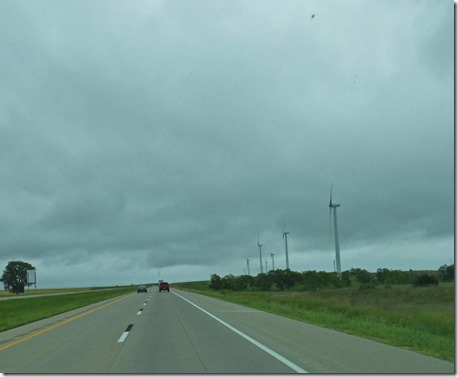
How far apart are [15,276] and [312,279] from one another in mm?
100237

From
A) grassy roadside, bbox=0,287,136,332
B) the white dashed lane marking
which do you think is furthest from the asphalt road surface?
grassy roadside, bbox=0,287,136,332

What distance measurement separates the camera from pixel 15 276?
587 feet

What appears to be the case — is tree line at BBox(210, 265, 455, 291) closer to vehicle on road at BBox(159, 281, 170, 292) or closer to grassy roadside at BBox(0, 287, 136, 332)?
vehicle on road at BBox(159, 281, 170, 292)

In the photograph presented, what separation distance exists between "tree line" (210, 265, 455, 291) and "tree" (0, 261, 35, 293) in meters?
61.8

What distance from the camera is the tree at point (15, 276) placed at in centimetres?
17575

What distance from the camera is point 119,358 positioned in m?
12.6

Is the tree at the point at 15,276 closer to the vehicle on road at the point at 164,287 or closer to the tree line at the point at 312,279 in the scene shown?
the tree line at the point at 312,279

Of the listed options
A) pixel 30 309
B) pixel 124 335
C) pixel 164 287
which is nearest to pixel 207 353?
pixel 124 335

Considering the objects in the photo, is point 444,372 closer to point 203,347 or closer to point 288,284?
point 203,347

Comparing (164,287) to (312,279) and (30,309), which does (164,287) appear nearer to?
(30,309)

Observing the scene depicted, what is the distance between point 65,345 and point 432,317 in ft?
59.9

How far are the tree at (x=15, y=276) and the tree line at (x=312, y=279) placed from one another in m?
61.8

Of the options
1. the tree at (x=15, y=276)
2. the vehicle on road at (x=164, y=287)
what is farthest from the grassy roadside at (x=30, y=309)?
the tree at (x=15, y=276)

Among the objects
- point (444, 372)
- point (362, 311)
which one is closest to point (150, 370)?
point (444, 372)
